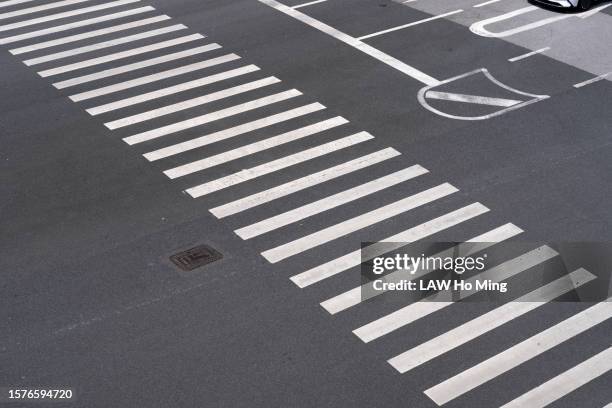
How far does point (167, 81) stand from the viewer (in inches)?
867

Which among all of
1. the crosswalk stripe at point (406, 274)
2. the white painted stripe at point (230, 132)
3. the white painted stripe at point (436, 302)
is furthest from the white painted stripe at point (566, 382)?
the white painted stripe at point (230, 132)

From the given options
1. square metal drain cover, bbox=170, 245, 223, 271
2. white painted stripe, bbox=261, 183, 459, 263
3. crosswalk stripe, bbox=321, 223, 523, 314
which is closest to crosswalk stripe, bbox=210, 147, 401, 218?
square metal drain cover, bbox=170, 245, 223, 271

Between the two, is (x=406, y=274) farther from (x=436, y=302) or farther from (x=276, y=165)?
A: (x=276, y=165)

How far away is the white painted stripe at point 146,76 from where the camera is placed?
70.7 feet

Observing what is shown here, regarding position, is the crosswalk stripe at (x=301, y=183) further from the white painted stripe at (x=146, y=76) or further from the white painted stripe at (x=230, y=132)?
the white painted stripe at (x=146, y=76)

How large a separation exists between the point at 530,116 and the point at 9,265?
1148 cm

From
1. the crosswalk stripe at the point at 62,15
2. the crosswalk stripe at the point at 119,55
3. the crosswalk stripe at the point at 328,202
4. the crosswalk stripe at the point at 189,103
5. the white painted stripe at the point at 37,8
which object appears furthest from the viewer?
the white painted stripe at the point at 37,8

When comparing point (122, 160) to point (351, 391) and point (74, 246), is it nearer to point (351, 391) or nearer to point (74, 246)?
point (74, 246)

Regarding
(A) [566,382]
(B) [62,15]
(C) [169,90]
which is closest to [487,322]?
(A) [566,382]

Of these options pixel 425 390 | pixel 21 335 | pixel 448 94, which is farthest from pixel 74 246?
pixel 448 94

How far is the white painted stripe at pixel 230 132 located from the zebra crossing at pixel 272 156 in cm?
4

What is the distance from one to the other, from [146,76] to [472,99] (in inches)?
310

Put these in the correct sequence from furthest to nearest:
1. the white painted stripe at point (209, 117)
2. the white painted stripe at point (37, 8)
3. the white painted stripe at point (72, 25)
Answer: the white painted stripe at point (37, 8) < the white painted stripe at point (72, 25) < the white painted stripe at point (209, 117)

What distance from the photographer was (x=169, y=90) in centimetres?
2158
